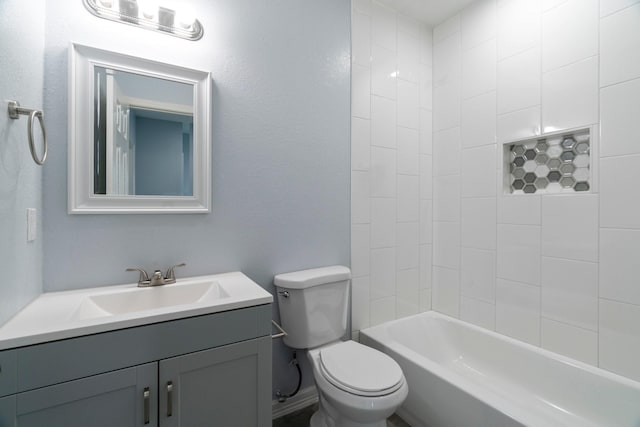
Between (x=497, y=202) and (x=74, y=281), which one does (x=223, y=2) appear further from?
(x=497, y=202)

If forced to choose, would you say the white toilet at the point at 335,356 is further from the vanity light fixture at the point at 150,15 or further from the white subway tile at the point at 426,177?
the vanity light fixture at the point at 150,15

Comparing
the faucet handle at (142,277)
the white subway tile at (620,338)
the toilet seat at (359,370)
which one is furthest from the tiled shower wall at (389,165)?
the faucet handle at (142,277)

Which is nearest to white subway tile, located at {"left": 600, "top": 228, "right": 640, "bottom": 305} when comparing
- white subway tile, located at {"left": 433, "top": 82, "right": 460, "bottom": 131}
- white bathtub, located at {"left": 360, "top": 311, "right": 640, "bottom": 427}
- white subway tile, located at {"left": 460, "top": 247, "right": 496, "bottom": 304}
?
white bathtub, located at {"left": 360, "top": 311, "right": 640, "bottom": 427}

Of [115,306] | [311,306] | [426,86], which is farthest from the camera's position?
[426,86]

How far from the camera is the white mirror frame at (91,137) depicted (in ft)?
3.98

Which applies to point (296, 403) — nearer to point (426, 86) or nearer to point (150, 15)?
point (150, 15)

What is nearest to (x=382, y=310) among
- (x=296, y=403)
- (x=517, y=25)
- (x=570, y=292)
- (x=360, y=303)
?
(x=360, y=303)

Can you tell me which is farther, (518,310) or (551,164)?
(518,310)

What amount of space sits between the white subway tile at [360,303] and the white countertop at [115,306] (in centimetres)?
79

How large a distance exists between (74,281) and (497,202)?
231 cm

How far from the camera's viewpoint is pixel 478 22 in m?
1.97

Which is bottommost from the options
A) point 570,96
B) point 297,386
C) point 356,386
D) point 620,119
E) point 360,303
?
point 297,386

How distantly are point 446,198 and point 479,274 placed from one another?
59 cm

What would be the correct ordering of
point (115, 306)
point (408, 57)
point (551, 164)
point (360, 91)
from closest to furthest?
point (115, 306), point (551, 164), point (360, 91), point (408, 57)
